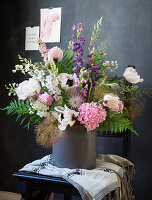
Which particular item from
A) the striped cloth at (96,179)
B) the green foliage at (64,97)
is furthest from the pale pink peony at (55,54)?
the striped cloth at (96,179)

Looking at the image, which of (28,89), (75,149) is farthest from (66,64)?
(75,149)

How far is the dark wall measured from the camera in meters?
1.88

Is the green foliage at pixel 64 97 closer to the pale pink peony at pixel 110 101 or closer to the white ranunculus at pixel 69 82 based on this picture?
the white ranunculus at pixel 69 82

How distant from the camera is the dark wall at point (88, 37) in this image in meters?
1.88

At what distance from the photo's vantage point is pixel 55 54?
1.08m

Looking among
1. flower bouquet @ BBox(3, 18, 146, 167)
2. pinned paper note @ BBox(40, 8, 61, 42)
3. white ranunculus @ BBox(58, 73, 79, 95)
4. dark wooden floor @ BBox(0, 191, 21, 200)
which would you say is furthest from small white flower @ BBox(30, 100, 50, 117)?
dark wooden floor @ BBox(0, 191, 21, 200)

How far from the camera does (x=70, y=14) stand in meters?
2.09

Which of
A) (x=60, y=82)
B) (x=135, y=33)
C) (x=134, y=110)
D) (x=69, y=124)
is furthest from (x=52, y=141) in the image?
(x=135, y=33)

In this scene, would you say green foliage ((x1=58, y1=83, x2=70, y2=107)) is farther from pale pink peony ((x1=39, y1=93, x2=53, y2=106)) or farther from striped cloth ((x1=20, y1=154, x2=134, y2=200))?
striped cloth ((x1=20, y1=154, x2=134, y2=200))

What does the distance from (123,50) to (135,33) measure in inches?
5.3

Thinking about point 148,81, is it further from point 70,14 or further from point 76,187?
point 76,187

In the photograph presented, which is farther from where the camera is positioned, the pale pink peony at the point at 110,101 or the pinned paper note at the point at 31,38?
the pinned paper note at the point at 31,38

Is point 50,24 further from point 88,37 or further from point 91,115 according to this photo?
point 91,115

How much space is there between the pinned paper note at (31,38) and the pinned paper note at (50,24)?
0.18 ft
